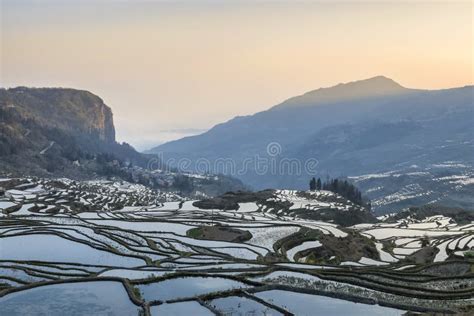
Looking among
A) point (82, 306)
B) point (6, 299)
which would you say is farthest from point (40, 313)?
point (6, 299)

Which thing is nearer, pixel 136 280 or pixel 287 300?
pixel 287 300

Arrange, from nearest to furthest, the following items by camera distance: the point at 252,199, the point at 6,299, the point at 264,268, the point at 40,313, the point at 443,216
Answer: the point at 40,313 < the point at 6,299 < the point at 264,268 < the point at 252,199 < the point at 443,216

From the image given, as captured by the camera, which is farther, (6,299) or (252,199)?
(252,199)

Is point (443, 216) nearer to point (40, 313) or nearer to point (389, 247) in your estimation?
point (389, 247)

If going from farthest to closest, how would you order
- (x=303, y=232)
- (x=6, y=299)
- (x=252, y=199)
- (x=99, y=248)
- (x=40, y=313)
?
(x=252, y=199)
(x=303, y=232)
(x=99, y=248)
(x=6, y=299)
(x=40, y=313)

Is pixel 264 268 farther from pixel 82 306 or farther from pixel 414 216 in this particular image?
pixel 414 216

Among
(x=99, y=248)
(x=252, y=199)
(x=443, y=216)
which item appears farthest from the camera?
(x=443, y=216)

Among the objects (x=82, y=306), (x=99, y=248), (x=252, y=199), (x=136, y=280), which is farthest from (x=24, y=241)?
(x=252, y=199)

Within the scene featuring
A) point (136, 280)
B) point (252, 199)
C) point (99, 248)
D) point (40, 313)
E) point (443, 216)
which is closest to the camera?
point (40, 313)

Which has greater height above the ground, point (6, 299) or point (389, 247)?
point (6, 299)
